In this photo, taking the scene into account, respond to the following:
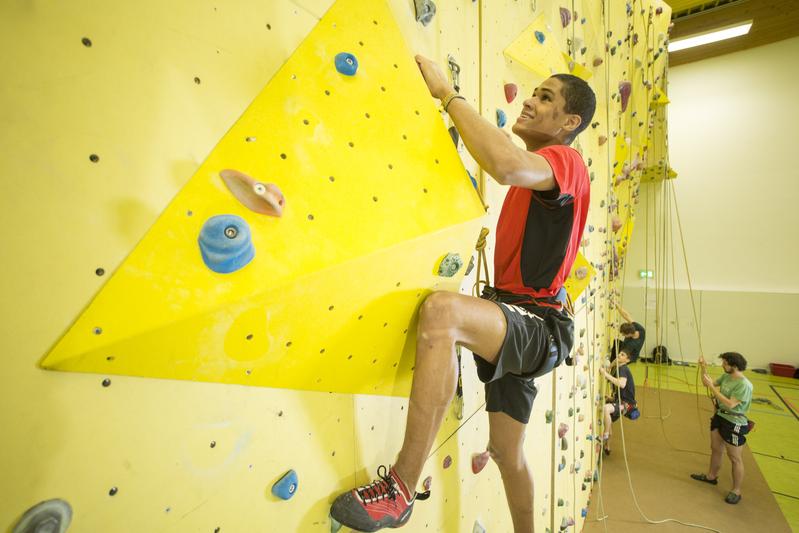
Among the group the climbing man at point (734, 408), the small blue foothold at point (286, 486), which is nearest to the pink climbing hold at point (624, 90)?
the climbing man at point (734, 408)

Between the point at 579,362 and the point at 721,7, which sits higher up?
the point at 721,7

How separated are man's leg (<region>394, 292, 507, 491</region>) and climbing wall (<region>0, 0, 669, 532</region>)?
3.4 inches

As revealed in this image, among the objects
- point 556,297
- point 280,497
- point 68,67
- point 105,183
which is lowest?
point 280,497

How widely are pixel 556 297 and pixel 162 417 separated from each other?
3.30ft

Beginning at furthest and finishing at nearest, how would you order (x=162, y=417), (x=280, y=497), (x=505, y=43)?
(x=505, y=43) < (x=280, y=497) < (x=162, y=417)

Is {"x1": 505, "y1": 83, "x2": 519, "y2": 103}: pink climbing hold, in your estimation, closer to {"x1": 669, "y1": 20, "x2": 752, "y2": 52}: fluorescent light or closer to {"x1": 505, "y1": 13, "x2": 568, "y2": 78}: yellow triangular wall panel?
{"x1": 505, "y1": 13, "x2": 568, "y2": 78}: yellow triangular wall panel

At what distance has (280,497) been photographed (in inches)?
26.2

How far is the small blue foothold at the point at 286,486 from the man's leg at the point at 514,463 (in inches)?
30.4

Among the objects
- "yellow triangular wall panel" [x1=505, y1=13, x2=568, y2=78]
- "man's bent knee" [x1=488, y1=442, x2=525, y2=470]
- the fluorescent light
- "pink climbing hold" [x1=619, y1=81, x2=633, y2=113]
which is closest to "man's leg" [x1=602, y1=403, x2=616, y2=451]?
"pink climbing hold" [x1=619, y1=81, x2=633, y2=113]

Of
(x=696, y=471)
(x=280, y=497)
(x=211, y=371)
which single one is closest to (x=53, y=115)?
(x=211, y=371)

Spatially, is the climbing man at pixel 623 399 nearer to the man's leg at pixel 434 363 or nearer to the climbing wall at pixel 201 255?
the man's leg at pixel 434 363

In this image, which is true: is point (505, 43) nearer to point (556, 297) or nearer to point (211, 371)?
point (556, 297)

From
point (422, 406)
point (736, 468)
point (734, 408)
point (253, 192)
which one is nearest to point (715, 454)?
point (736, 468)

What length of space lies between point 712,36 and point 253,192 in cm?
891
